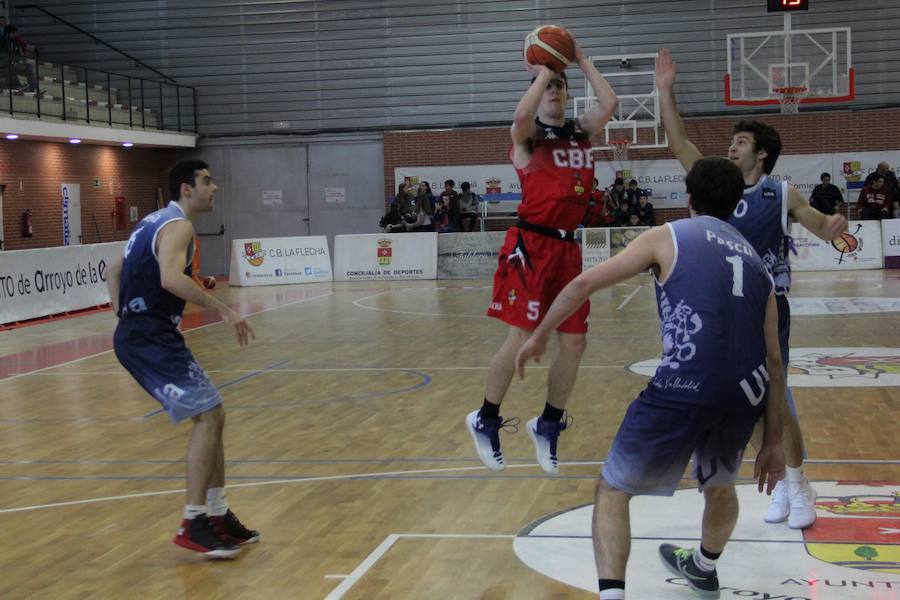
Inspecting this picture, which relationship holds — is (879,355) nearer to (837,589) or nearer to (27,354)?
(837,589)

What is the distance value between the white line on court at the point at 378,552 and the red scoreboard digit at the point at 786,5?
48.3 ft

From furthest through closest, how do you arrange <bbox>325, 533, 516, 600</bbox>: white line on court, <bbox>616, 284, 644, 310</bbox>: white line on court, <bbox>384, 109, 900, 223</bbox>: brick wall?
<bbox>384, 109, 900, 223</bbox>: brick wall < <bbox>616, 284, 644, 310</bbox>: white line on court < <bbox>325, 533, 516, 600</bbox>: white line on court

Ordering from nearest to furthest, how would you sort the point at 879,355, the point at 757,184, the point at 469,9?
the point at 757,184 → the point at 879,355 → the point at 469,9

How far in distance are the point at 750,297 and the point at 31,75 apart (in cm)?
2045

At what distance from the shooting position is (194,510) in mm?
5547

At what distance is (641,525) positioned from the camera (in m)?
5.76

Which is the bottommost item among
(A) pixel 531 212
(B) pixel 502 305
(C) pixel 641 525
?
(C) pixel 641 525

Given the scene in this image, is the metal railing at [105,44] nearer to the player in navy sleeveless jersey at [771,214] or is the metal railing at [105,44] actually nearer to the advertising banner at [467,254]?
the advertising banner at [467,254]

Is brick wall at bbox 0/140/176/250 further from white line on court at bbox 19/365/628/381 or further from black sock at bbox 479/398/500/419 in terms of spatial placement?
black sock at bbox 479/398/500/419

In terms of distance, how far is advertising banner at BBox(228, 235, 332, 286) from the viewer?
23.7m

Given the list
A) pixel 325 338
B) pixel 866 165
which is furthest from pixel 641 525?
pixel 866 165

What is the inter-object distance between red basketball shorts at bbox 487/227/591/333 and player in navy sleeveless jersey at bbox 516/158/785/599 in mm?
1555

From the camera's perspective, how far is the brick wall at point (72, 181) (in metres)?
23.1

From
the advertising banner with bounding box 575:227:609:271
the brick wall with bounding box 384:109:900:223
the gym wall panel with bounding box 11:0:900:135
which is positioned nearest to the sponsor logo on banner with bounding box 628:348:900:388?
the advertising banner with bounding box 575:227:609:271
